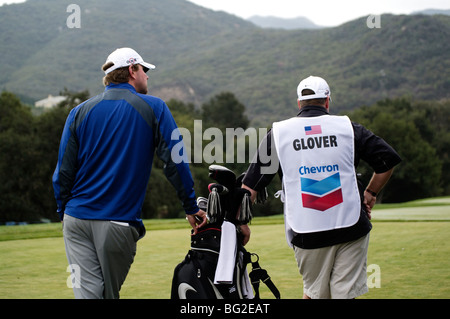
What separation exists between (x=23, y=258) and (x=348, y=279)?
590cm

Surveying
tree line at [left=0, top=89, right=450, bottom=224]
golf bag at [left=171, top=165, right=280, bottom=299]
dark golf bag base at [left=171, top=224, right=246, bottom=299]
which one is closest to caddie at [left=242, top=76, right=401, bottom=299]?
golf bag at [left=171, top=165, right=280, bottom=299]

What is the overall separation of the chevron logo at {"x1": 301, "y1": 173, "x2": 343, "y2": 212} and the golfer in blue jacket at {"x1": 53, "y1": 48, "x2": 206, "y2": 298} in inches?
31.5

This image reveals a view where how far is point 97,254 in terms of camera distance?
12.7 ft

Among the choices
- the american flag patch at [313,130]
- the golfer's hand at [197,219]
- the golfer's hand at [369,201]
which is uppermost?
the american flag patch at [313,130]

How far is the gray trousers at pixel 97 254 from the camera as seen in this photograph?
3.81 meters

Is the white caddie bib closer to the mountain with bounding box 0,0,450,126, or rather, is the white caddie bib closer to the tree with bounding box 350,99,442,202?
the tree with bounding box 350,99,442,202

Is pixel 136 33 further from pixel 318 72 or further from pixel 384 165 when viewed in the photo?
pixel 384 165

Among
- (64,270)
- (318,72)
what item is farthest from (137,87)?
(318,72)

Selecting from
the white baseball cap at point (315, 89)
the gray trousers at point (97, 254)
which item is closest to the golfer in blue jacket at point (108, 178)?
the gray trousers at point (97, 254)

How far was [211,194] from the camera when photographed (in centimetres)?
405

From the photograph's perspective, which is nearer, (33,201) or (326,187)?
(326,187)

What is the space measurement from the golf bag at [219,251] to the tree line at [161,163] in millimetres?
45719

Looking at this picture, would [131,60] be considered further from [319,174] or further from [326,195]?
[326,195]

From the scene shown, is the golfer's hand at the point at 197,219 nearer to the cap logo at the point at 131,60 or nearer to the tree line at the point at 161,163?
the cap logo at the point at 131,60
